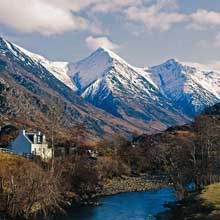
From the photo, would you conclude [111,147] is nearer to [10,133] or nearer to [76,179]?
[10,133]

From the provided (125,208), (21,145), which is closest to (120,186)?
(21,145)

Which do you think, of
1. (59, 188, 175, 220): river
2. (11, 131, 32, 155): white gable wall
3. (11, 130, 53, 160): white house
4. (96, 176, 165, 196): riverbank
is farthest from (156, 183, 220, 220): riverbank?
(11, 131, 32, 155): white gable wall

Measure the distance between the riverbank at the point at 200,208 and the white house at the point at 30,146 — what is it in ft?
202

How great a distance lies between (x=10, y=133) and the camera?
166875mm

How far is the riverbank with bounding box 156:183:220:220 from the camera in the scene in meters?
56.8

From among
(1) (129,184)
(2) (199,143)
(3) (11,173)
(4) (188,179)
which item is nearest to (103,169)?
(1) (129,184)

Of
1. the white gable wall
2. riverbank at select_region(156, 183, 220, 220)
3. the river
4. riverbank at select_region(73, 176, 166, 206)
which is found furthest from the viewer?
the white gable wall

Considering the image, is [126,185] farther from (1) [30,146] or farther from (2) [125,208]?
(2) [125,208]

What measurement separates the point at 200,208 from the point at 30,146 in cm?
7620

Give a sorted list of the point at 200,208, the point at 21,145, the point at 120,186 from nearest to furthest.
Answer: the point at 200,208 < the point at 120,186 < the point at 21,145

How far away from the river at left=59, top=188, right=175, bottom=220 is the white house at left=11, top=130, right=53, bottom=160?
33771mm

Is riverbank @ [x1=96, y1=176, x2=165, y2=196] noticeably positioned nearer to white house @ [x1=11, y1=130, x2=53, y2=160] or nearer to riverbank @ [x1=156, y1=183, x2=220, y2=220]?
white house @ [x1=11, y1=130, x2=53, y2=160]

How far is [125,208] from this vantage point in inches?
3310

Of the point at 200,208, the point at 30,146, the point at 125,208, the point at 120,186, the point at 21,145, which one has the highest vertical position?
the point at 21,145
